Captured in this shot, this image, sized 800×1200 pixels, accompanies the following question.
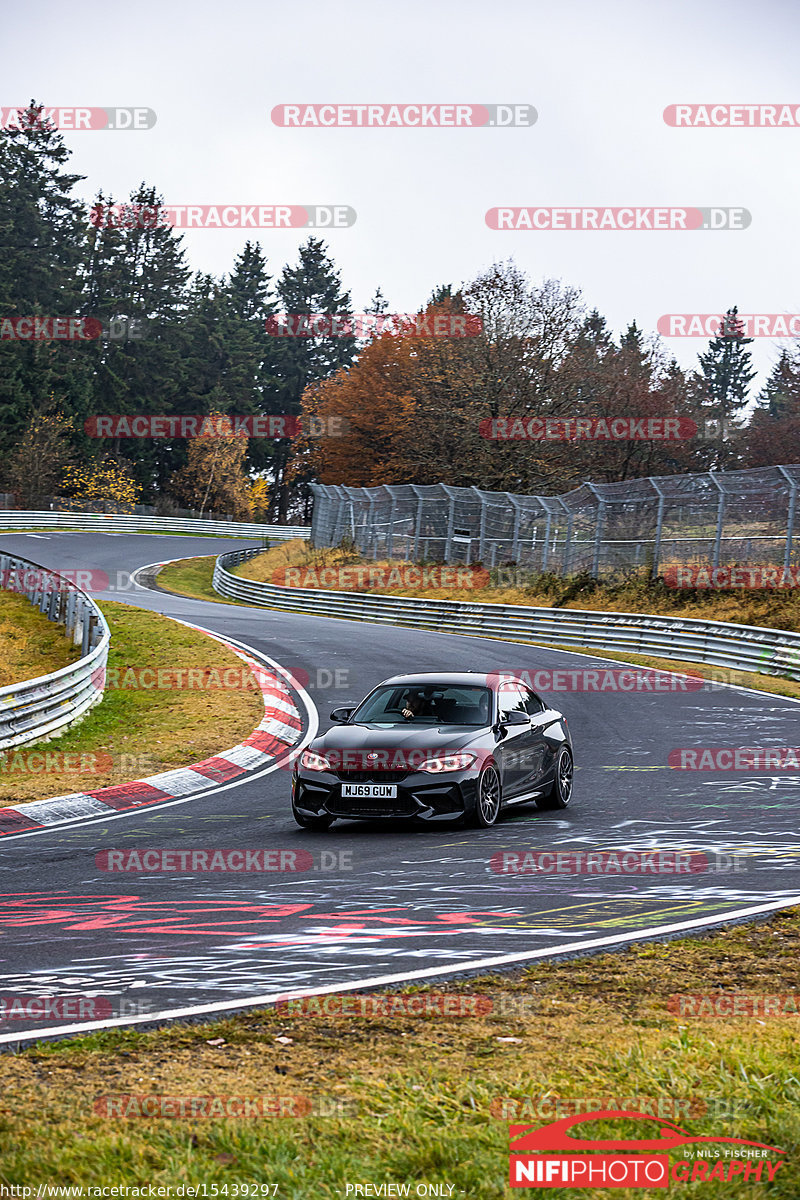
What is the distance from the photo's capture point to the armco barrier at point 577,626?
26328mm

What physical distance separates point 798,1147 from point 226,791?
35.7 ft

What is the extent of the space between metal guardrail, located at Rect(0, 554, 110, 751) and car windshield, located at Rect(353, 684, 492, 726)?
5.08m

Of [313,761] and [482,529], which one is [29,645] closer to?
[313,761]

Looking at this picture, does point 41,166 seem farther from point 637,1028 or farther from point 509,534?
point 637,1028

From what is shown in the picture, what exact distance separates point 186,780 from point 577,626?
1935 centimetres

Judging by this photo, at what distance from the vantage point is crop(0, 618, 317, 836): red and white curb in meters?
12.5

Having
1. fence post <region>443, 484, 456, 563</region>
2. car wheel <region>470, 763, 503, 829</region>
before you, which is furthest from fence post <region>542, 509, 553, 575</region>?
car wheel <region>470, 763, 503, 829</region>

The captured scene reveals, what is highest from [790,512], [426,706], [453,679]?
[790,512]

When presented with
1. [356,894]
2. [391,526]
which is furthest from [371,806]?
[391,526]

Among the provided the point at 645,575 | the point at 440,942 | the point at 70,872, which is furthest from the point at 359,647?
the point at 440,942

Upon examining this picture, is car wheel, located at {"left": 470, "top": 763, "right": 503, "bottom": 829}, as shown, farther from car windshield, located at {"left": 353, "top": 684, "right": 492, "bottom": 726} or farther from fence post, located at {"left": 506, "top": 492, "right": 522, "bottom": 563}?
fence post, located at {"left": 506, "top": 492, "right": 522, "bottom": 563}

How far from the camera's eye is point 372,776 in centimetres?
1116

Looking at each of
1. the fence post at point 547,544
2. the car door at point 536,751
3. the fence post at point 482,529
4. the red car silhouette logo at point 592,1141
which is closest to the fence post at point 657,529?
the fence post at point 547,544

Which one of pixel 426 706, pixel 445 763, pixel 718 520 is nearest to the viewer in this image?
pixel 445 763
